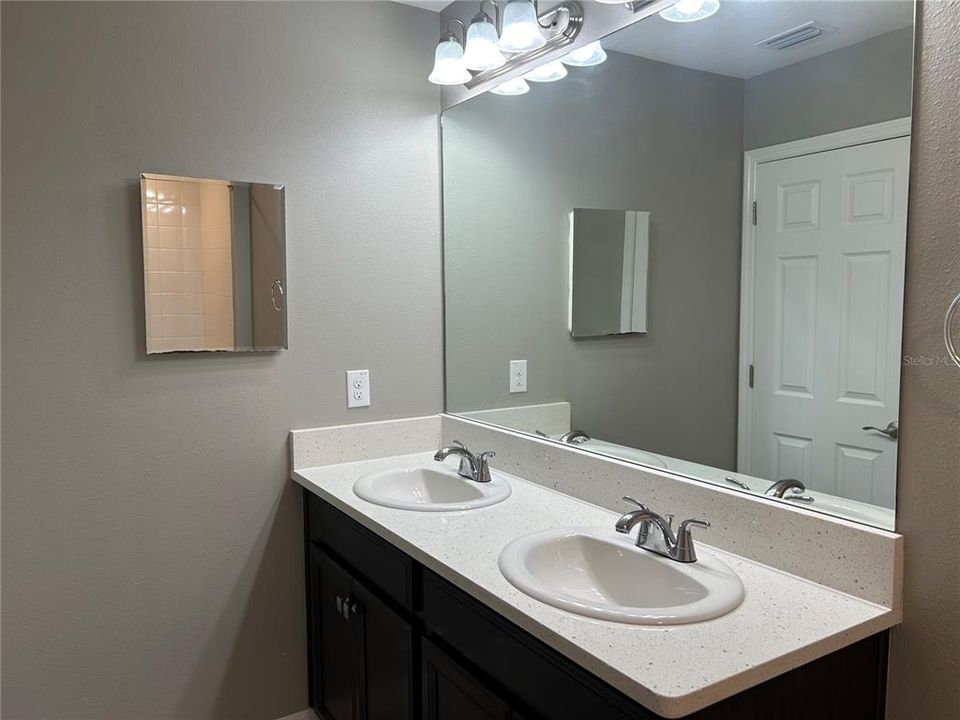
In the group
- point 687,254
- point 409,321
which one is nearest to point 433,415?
point 409,321

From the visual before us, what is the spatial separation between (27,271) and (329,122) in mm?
947

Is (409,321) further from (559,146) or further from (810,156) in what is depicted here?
(810,156)

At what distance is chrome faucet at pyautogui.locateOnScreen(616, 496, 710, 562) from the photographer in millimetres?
1467

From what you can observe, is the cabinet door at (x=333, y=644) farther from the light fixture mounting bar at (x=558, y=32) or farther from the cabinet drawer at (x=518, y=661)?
the light fixture mounting bar at (x=558, y=32)

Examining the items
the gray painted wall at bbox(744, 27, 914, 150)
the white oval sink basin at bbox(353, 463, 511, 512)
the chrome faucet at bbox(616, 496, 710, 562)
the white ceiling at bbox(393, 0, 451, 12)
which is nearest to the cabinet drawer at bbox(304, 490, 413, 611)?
the white oval sink basin at bbox(353, 463, 511, 512)

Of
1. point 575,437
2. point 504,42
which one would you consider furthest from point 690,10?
point 575,437

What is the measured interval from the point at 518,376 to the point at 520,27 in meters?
→ 1.01

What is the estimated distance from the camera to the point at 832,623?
4.02 feet

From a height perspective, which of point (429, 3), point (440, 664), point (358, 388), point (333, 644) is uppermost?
point (429, 3)

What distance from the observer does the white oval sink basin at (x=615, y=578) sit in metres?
1.24

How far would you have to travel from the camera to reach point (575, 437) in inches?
81.2

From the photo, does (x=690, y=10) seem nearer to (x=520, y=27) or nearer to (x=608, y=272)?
(x=520, y=27)

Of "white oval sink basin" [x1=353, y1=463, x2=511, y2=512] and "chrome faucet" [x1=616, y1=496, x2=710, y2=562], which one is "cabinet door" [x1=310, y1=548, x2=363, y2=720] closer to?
"white oval sink basin" [x1=353, y1=463, x2=511, y2=512]

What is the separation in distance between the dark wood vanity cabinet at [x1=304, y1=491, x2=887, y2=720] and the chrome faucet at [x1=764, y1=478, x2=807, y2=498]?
30 centimetres
